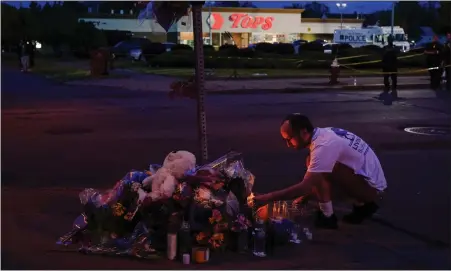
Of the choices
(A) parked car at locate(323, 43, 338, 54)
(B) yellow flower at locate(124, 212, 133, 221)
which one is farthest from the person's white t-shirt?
(A) parked car at locate(323, 43, 338, 54)

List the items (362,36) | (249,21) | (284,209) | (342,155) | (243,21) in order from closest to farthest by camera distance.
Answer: (342,155), (284,209), (362,36), (243,21), (249,21)

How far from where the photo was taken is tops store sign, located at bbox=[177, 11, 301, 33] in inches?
2415

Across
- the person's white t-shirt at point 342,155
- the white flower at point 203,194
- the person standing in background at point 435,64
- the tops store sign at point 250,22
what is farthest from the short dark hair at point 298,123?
the tops store sign at point 250,22

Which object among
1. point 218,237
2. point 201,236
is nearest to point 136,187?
point 201,236

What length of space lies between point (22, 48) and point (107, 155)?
28.4m

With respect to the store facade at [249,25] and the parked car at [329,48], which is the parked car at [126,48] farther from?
the parked car at [329,48]

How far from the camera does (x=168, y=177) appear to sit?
5.50 meters

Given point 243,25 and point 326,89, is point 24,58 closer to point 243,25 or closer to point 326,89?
point 326,89

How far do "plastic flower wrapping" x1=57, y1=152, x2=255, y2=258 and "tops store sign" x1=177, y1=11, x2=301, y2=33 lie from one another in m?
54.3

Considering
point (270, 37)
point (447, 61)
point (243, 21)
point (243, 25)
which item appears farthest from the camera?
point (270, 37)

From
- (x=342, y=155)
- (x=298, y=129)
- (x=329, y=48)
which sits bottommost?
(x=329, y=48)

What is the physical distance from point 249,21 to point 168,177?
5766cm

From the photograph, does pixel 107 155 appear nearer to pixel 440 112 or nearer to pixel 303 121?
pixel 303 121

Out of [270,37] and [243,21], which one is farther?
[270,37]
